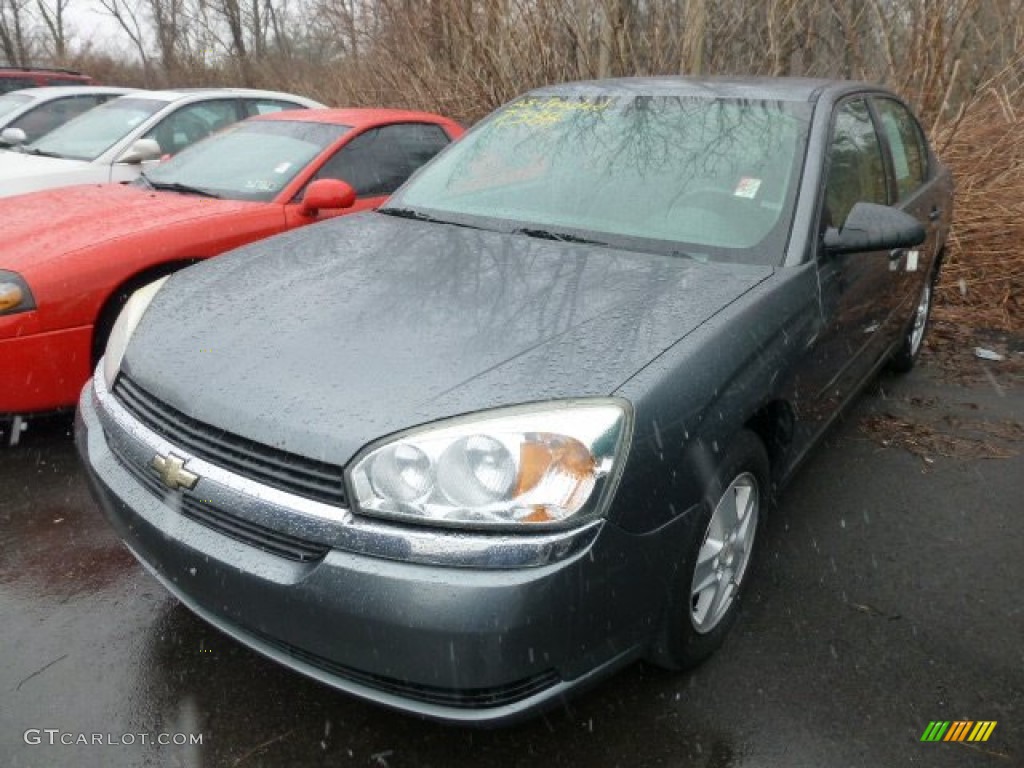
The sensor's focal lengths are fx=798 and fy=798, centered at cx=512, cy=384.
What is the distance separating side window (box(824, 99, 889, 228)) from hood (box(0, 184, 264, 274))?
2.81 m

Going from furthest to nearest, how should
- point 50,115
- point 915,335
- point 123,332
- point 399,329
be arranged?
point 50,115 < point 915,335 < point 123,332 < point 399,329

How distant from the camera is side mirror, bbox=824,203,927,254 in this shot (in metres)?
2.54

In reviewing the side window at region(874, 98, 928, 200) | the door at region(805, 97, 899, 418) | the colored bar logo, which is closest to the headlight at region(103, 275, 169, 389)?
the door at region(805, 97, 899, 418)

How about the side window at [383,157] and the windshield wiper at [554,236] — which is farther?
the side window at [383,157]

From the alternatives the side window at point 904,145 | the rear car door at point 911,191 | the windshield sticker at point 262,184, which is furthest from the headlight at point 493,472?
the windshield sticker at point 262,184

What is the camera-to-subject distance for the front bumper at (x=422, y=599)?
1596 millimetres

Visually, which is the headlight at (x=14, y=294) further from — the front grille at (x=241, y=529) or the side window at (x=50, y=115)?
the side window at (x=50, y=115)

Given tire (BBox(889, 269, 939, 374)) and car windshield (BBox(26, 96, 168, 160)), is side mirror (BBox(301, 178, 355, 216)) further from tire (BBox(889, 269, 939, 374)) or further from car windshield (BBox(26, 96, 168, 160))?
tire (BBox(889, 269, 939, 374))

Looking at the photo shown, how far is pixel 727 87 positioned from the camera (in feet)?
10.2

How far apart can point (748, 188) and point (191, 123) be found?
5274 mm

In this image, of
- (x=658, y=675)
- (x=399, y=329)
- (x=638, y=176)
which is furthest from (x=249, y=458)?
(x=638, y=176)

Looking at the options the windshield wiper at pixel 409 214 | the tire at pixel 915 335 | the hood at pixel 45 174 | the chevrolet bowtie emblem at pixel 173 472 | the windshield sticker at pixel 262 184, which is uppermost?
the windshield wiper at pixel 409 214

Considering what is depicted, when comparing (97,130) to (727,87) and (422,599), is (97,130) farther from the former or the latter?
(422,599)

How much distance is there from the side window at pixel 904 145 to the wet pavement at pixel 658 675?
59.4 inches
